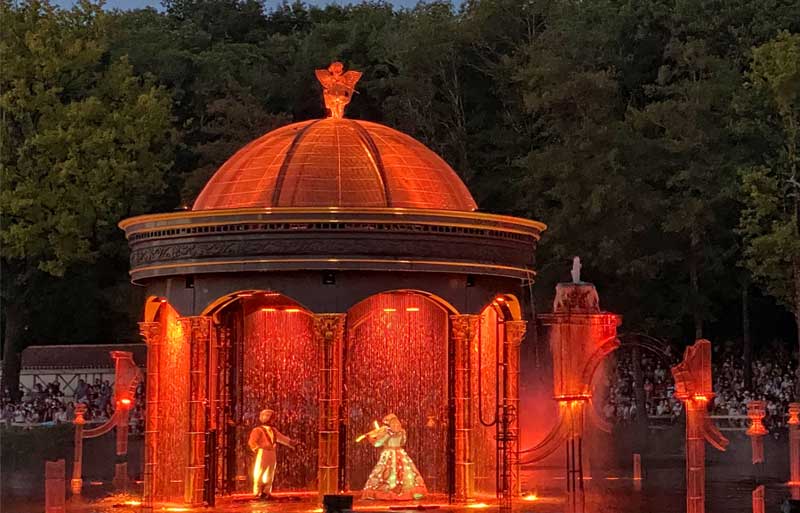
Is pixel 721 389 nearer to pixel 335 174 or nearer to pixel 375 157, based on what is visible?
pixel 375 157

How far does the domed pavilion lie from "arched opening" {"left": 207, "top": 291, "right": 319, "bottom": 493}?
0.09ft

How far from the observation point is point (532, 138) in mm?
51344

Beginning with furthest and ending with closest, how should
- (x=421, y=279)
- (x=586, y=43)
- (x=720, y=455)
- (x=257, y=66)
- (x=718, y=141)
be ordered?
(x=257, y=66)
(x=586, y=43)
(x=718, y=141)
(x=720, y=455)
(x=421, y=279)

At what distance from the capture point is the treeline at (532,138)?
143ft

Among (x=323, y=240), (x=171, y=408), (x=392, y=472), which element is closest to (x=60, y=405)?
(x=171, y=408)

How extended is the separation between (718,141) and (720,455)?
1326 centimetres

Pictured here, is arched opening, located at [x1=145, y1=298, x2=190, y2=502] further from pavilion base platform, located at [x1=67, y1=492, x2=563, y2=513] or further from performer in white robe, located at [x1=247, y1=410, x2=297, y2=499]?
performer in white robe, located at [x1=247, y1=410, x2=297, y2=499]

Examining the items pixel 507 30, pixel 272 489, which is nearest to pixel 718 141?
pixel 507 30

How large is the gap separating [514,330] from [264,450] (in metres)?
4.34

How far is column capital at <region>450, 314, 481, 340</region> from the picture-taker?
22.2 metres

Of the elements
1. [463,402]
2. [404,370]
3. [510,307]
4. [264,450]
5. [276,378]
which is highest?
[510,307]

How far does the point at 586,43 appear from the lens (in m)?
48.3

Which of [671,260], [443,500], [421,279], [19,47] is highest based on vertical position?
[19,47]

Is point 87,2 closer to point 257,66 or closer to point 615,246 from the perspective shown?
point 257,66
